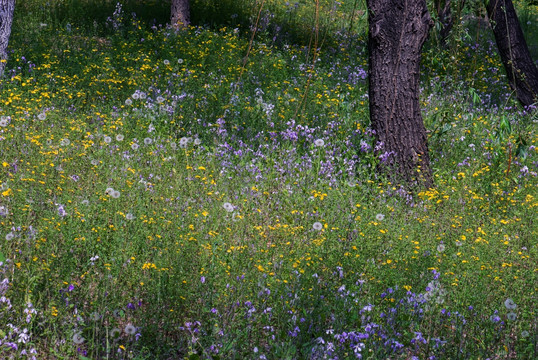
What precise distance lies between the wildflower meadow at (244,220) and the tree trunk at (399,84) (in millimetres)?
193

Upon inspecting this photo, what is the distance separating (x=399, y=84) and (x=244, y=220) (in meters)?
2.47

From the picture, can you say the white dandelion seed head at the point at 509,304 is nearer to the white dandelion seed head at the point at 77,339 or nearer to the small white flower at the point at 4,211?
the white dandelion seed head at the point at 77,339

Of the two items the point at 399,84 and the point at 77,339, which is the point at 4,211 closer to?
the point at 77,339

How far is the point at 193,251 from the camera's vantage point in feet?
13.0

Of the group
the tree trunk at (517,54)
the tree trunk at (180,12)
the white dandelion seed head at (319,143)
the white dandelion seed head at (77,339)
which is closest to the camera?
the white dandelion seed head at (77,339)

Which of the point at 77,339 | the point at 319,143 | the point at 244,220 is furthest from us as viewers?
the point at 319,143

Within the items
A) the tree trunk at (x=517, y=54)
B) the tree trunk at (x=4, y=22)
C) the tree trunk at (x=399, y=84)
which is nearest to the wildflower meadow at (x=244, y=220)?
the tree trunk at (x=399, y=84)

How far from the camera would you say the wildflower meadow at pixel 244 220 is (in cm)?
332

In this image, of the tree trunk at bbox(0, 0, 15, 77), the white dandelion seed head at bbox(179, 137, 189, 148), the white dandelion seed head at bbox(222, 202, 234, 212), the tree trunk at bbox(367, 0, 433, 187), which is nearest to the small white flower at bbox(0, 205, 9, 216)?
the white dandelion seed head at bbox(222, 202, 234, 212)

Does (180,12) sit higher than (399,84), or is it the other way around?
(399,84)

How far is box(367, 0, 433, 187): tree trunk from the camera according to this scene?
235 inches

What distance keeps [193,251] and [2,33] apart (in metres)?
4.31

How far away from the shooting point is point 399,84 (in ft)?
19.9

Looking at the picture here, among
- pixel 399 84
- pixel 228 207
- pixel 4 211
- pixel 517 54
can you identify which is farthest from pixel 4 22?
pixel 517 54
